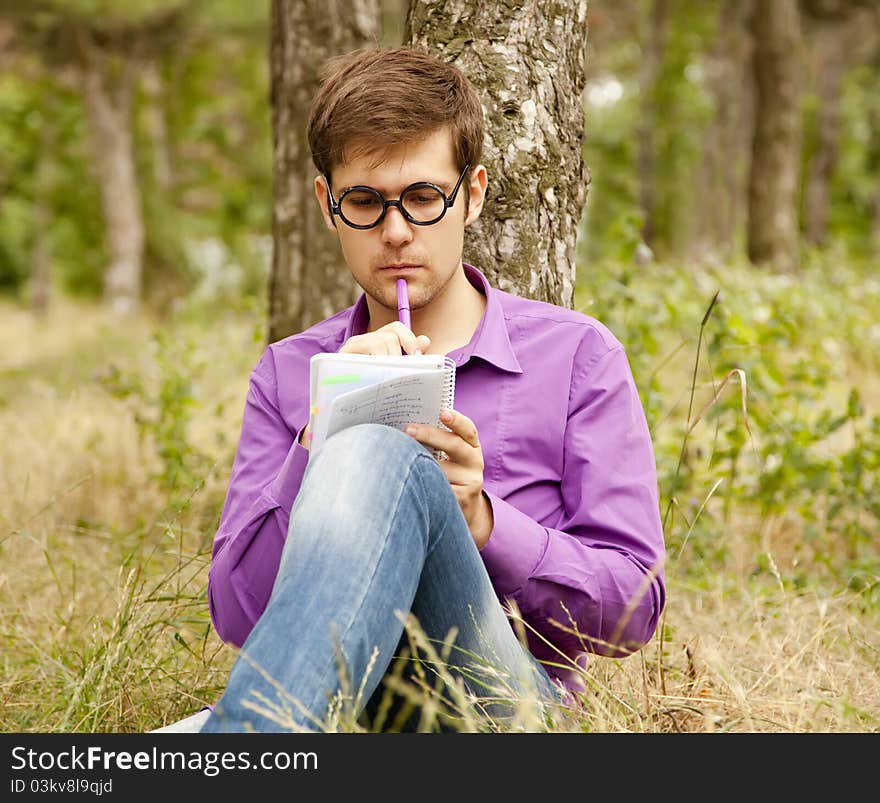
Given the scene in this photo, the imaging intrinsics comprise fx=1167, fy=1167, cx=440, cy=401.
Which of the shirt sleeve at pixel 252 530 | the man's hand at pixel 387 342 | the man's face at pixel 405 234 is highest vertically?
the man's face at pixel 405 234

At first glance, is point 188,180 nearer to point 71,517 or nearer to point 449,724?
point 71,517

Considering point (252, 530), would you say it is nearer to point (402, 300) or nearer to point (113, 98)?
point (402, 300)

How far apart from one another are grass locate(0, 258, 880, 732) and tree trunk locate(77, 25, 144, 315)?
28.0ft

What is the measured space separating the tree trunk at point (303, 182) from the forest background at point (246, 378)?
6 cm

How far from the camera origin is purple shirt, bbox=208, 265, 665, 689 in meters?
2.14

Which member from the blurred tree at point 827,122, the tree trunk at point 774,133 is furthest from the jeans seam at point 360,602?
the blurred tree at point 827,122

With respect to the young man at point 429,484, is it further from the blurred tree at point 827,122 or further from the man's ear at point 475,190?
the blurred tree at point 827,122

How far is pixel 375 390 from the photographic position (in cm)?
196

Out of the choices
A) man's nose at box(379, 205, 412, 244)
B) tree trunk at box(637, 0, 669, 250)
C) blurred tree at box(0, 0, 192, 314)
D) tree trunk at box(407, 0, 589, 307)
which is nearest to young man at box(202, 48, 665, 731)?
man's nose at box(379, 205, 412, 244)

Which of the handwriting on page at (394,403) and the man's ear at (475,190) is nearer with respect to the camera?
the handwriting on page at (394,403)

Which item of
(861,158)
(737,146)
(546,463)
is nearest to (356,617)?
(546,463)

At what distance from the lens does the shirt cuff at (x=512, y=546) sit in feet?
6.94

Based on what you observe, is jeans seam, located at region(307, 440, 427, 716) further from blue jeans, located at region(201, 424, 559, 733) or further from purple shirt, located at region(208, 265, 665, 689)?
purple shirt, located at region(208, 265, 665, 689)

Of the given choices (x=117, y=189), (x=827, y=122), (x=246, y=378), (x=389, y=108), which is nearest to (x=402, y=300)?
(x=389, y=108)
